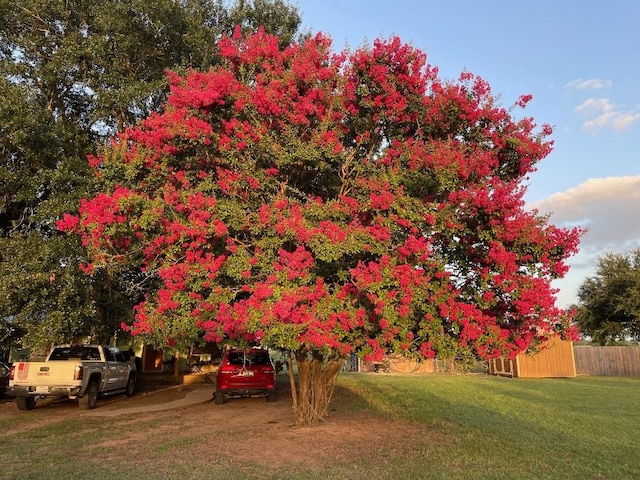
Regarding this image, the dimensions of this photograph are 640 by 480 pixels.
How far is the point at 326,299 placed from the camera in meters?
7.61

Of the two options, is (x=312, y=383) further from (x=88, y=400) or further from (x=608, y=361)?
(x=608, y=361)

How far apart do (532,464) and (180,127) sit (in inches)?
291

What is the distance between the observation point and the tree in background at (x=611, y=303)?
29.2 metres

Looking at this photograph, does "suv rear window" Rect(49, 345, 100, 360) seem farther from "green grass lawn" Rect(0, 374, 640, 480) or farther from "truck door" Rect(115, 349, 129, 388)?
"green grass lawn" Rect(0, 374, 640, 480)

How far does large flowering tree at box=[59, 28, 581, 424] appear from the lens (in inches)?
282

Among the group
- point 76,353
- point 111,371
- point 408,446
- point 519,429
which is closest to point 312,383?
point 408,446

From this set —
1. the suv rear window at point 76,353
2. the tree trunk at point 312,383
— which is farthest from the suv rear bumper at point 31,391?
the tree trunk at point 312,383

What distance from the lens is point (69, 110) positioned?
46.4 ft

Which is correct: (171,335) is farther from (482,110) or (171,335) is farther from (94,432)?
(482,110)

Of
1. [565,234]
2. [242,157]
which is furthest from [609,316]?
[242,157]

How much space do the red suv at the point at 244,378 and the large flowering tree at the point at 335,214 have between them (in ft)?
16.9

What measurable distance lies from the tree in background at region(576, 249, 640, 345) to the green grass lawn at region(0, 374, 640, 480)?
1785 cm

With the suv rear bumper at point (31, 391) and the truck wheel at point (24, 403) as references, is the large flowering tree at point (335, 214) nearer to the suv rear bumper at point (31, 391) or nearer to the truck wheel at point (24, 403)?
the suv rear bumper at point (31, 391)

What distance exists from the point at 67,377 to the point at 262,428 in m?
5.81
